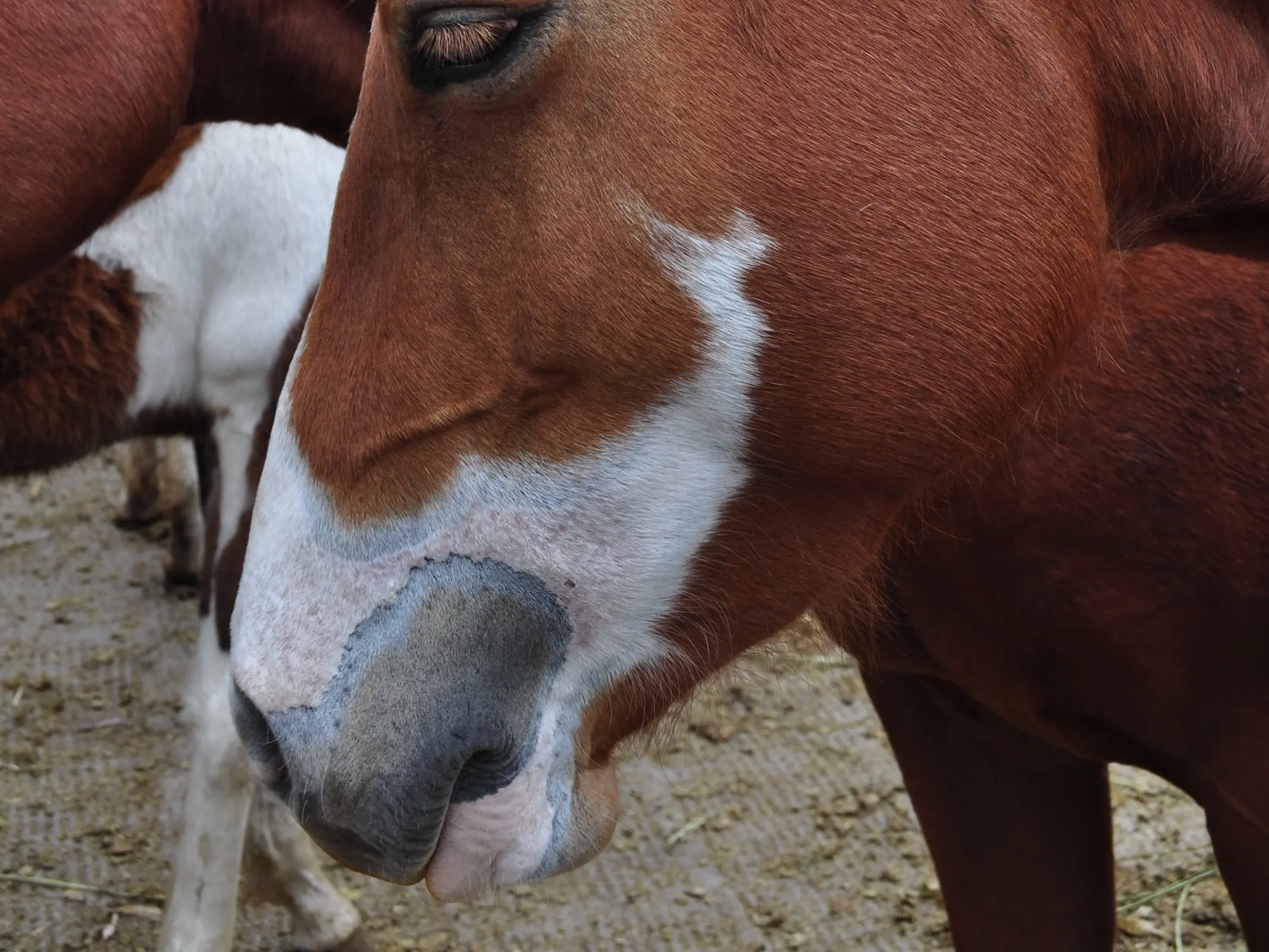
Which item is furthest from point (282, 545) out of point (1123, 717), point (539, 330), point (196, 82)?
point (196, 82)

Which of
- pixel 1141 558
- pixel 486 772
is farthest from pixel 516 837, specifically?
pixel 1141 558

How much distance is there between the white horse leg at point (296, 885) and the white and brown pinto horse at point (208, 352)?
7.0 inches

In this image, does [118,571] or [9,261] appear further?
[118,571]

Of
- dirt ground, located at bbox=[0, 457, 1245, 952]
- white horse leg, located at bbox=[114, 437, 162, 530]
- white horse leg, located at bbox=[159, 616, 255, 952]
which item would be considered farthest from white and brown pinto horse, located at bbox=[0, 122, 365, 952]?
white horse leg, located at bbox=[114, 437, 162, 530]

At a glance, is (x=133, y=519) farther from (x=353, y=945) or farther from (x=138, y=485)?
(x=353, y=945)

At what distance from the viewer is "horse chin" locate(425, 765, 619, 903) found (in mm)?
1066

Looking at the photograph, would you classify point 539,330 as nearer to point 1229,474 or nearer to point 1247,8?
point 1247,8

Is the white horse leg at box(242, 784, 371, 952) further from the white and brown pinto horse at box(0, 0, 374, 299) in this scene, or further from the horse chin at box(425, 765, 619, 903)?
the horse chin at box(425, 765, 619, 903)

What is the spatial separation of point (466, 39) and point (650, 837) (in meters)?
2.39

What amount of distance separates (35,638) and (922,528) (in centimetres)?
311

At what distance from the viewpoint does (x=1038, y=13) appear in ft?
3.24

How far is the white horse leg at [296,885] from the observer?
266 centimetres

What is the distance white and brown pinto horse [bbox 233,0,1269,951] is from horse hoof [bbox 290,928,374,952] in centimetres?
168

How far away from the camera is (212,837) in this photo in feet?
8.10
